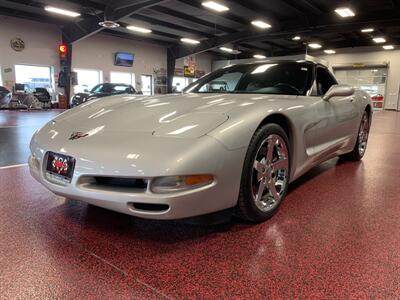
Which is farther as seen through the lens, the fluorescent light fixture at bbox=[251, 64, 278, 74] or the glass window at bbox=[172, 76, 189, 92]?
the glass window at bbox=[172, 76, 189, 92]

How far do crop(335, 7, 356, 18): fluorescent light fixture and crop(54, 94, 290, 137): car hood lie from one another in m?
12.0

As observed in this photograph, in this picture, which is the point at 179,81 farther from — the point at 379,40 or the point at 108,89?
the point at 379,40

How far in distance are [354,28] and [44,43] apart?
1355cm

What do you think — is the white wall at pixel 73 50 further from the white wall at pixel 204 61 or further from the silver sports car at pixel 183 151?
the silver sports car at pixel 183 151

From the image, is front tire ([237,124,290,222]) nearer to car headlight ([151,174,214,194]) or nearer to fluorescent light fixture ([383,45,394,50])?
car headlight ([151,174,214,194])

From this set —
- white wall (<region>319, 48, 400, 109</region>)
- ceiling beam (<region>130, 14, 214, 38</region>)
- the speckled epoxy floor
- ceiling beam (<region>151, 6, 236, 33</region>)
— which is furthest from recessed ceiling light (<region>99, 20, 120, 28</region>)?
white wall (<region>319, 48, 400, 109</region>)

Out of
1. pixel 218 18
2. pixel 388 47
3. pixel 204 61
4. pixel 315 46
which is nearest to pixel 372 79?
pixel 388 47

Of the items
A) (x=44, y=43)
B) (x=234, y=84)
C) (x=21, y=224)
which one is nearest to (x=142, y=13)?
(x=44, y=43)

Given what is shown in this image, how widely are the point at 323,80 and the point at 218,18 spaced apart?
12.5 meters

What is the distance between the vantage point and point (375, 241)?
164cm

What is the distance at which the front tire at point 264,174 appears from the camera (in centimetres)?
169

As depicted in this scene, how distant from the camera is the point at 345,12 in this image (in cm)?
1210

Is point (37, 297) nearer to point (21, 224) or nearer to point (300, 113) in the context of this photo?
point (21, 224)

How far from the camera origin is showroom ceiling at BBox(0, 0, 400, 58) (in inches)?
457
